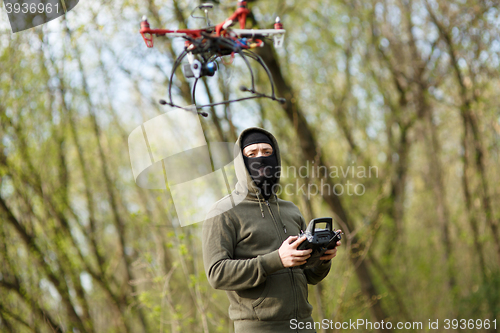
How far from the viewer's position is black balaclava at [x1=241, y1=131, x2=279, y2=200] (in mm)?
2319

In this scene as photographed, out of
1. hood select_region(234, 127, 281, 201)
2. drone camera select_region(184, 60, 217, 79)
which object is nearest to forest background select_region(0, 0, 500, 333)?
hood select_region(234, 127, 281, 201)

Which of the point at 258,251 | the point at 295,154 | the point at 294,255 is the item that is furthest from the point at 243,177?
the point at 295,154

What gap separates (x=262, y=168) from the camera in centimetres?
232

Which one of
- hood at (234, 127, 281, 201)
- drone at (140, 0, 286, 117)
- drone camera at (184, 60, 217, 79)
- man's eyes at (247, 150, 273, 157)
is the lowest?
hood at (234, 127, 281, 201)

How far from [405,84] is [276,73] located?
4320mm

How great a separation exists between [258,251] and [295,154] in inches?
117

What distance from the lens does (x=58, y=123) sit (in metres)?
6.38

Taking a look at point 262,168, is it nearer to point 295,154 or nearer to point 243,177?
point 243,177

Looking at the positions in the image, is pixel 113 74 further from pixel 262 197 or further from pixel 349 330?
pixel 349 330

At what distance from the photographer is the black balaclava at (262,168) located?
2.32m

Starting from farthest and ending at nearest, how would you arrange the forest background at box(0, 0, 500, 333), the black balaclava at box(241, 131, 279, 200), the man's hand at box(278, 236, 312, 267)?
the forest background at box(0, 0, 500, 333) < the black balaclava at box(241, 131, 279, 200) < the man's hand at box(278, 236, 312, 267)

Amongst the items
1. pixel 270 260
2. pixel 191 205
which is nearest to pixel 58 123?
pixel 191 205

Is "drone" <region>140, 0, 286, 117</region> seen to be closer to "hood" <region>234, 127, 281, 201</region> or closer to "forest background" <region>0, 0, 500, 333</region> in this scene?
"hood" <region>234, 127, 281, 201</region>

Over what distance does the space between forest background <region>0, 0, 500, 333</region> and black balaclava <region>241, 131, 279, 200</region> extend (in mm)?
2227
